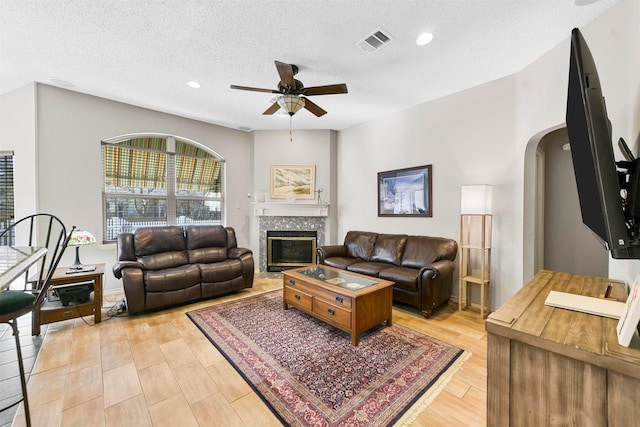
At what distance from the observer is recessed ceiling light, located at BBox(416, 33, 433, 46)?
2350 mm

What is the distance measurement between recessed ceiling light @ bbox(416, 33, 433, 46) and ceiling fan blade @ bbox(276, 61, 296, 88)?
122 centimetres

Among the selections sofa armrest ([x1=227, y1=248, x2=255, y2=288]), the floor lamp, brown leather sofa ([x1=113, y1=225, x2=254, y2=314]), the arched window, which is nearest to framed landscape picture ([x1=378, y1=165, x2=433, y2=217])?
the floor lamp

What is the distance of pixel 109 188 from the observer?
13.4 ft

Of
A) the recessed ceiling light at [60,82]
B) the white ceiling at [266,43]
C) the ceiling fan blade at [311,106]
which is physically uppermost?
the recessed ceiling light at [60,82]

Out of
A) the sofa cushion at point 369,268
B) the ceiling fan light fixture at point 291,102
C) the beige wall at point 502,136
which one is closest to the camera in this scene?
the beige wall at point 502,136

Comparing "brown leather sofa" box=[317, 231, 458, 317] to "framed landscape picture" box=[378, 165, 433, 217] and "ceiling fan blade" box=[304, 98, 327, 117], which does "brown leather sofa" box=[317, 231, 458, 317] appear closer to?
"framed landscape picture" box=[378, 165, 433, 217]

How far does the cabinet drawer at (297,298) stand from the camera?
2.91m

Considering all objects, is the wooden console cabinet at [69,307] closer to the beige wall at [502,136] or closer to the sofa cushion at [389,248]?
the sofa cushion at [389,248]

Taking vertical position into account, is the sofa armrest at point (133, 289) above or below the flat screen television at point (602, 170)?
below

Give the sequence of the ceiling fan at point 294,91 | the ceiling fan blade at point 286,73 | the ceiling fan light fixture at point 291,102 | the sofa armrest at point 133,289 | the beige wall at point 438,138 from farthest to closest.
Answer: the sofa armrest at point 133,289
the ceiling fan light fixture at point 291,102
the ceiling fan at point 294,91
the ceiling fan blade at point 286,73
the beige wall at point 438,138

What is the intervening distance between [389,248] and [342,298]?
5.80ft

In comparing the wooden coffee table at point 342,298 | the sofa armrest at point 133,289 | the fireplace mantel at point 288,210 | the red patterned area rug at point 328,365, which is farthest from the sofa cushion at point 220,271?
the fireplace mantel at point 288,210

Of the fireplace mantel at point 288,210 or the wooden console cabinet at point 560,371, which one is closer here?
the wooden console cabinet at point 560,371

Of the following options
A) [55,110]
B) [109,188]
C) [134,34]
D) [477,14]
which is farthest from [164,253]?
[477,14]
